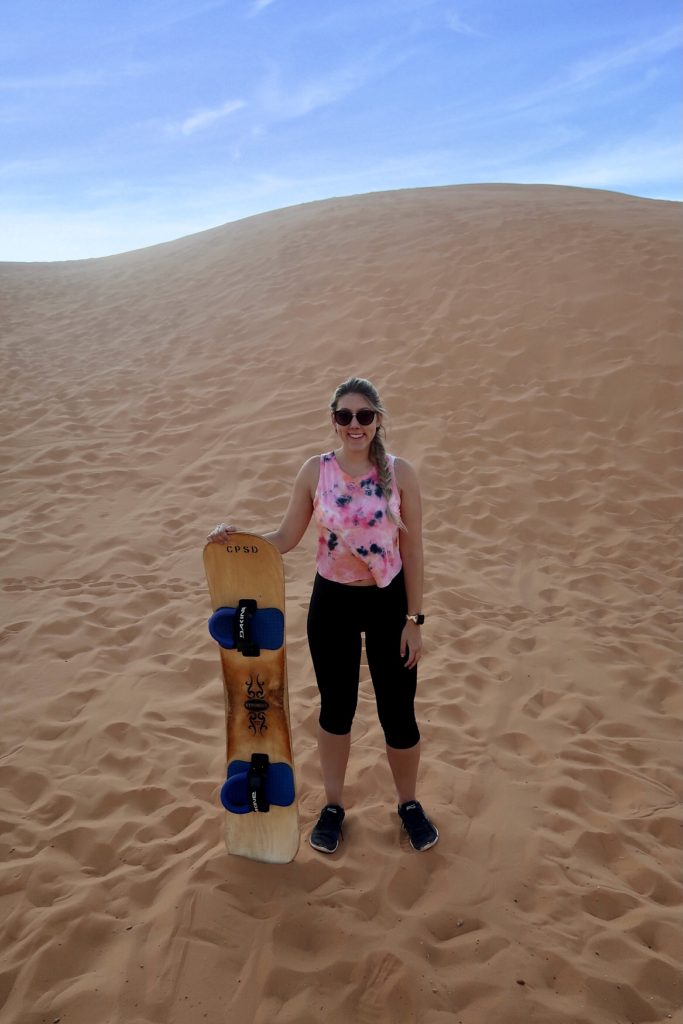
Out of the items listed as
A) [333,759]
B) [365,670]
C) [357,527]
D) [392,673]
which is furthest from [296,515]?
[365,670]

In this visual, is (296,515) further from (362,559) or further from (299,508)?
(362,559)

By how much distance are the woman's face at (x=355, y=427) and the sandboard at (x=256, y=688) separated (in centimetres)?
50

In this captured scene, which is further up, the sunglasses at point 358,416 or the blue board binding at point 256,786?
the sunglasses at point 358,416

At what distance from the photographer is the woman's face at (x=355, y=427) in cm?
235

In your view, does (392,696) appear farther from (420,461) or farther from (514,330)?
(514,330)

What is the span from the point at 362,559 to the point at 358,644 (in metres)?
0.35

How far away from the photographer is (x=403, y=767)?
8.96ft

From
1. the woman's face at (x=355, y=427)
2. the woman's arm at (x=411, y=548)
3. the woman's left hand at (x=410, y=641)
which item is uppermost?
the woman's face at (x=355, y=427)

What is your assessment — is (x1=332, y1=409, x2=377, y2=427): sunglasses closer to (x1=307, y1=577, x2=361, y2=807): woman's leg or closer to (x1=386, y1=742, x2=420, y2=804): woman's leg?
(x1=307, y1=577, x2=361, y2=807): woman's leg

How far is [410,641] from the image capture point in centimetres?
248

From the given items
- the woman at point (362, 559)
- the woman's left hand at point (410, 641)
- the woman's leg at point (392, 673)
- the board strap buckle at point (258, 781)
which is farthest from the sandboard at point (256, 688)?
the woman's left hand at point (410, 641)

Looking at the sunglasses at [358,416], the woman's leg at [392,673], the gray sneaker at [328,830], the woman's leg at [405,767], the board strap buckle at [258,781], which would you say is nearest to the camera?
the sunglasses at [358,416]

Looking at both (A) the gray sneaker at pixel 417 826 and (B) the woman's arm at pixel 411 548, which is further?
(A) the gray sneaker at pixel 417 826

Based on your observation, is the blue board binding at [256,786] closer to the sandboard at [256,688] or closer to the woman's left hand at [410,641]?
the sandboard at [256,688]
